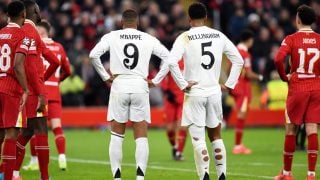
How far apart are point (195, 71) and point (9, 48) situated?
2.78m

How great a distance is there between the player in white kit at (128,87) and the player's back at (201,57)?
0.65 m

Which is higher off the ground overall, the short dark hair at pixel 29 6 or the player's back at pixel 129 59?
the short dark hair at pixel 29 6

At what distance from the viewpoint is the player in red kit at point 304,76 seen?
14.6 metres

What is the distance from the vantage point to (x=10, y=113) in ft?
42.8

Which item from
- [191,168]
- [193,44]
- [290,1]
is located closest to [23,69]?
[193,44]

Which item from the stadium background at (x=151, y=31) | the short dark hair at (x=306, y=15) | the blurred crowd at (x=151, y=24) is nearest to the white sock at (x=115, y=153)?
the short dark hair at (x=306, y=15)

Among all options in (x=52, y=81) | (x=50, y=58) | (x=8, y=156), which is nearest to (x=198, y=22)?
(x=50, y=58)

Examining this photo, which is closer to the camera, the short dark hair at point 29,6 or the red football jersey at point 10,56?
the red football jersey at point 10,56

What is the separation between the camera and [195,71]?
13719mm

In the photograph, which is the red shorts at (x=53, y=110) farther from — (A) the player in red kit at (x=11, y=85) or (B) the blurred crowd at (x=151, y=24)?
(B) the blurred crowd at (x=151, y=24)

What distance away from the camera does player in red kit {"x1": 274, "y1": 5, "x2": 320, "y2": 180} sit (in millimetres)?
14570

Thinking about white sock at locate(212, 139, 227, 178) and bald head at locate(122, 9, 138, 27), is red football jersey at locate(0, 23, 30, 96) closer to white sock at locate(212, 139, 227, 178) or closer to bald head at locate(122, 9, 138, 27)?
bald head at locate(122, 9, 138, 27)

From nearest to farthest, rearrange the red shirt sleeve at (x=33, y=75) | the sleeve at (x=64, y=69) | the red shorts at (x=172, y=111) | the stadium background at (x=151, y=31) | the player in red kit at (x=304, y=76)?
the red shirt sleeve at (x=33, y=75)
the player in red kit at (x=304, y=76)
the sleeve at (x=64, y=69)
the red shorts at (x=172, y=111)
the stadium background at (x=151, y=31)

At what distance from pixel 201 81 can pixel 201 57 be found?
1.18 feet
